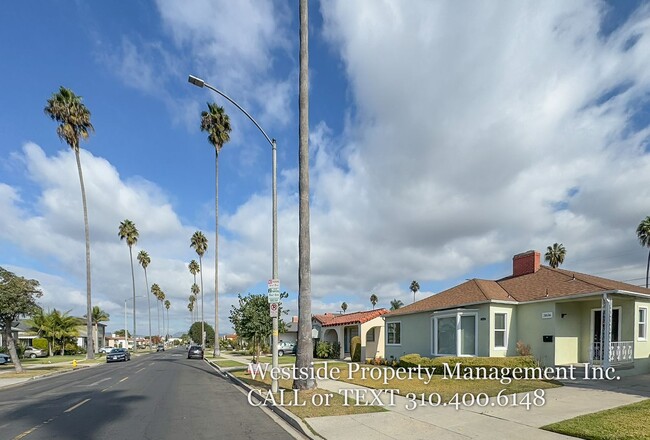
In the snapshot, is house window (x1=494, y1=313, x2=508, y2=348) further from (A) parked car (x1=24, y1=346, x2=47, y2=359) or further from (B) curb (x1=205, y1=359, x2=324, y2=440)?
(A) parked car (x1=24, y1=346, x2=47, y2=359)

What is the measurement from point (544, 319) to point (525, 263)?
5794mm

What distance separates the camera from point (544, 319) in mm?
18094

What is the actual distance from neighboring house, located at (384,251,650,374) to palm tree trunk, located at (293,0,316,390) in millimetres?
9706

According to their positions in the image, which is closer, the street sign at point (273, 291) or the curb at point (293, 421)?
the curb at point (293, 421)

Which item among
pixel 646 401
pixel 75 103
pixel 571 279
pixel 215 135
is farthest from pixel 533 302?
pixel 75 103

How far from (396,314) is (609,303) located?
41.3 ft

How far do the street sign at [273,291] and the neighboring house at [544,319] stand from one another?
1010 centimetres

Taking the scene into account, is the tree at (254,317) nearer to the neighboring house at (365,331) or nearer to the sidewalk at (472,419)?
the neighboring house at (365,331)

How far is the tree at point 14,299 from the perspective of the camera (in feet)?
80.1

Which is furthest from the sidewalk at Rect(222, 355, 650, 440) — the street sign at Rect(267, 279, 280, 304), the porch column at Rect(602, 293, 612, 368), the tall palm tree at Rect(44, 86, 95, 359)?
the tall palm tree at Rect(44, 86, 95, 359)

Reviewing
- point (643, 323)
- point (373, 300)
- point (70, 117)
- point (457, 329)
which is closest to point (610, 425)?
point (457, 329)

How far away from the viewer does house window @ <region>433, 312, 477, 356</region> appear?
1961cm

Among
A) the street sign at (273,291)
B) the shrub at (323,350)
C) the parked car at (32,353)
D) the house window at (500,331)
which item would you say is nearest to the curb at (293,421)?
the street sign at (273,291)

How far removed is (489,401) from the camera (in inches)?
429
